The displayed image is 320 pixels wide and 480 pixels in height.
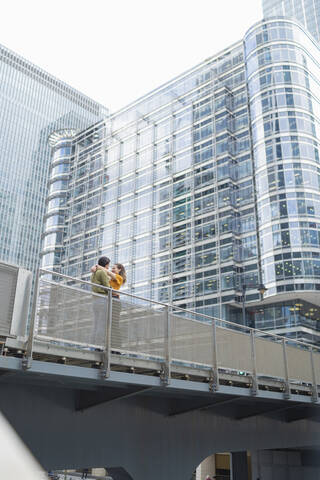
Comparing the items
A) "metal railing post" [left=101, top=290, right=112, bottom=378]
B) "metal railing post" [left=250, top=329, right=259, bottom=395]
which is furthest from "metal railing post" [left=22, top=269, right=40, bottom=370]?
"metal railing post" [left=250, top=329, right=259, bottom=395]

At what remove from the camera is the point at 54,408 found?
24.4 ft

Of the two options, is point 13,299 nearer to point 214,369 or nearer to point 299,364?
point 214,369

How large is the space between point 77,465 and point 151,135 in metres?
72.4

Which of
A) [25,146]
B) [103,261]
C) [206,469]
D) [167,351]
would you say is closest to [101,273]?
[103,261]

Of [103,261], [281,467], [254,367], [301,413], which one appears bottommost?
[281,467]

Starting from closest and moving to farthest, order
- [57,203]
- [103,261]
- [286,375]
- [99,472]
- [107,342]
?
Result: 1. [107,342]
2. [103,261]
3. [286,375]
4. [99,472]
5. [57,203]

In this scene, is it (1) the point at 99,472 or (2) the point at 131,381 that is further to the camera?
(1) the point at 99,472

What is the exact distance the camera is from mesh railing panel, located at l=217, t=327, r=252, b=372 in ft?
31.6

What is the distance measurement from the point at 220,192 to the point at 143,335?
55.0 metres

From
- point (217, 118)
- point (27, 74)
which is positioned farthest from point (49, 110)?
point (217, 118)

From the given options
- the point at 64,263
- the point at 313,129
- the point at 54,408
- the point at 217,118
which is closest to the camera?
the point at 54,408

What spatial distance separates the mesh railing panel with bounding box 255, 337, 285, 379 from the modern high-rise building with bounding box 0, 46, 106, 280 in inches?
4947

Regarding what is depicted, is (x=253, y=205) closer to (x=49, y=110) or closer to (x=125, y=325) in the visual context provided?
(x=125, y=325)

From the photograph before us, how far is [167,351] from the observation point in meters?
8.19
